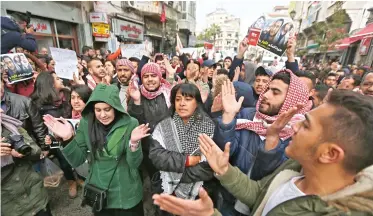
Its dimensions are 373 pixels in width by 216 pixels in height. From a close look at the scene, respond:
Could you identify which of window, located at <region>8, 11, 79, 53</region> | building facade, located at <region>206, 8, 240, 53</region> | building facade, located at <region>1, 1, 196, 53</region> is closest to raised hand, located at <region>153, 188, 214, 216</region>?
building facade, located at <region>1, 1, 196, 53</region>

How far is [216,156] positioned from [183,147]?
55cm

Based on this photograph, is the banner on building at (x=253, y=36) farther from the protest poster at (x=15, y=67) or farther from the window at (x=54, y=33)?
the window at (x=54, y=33)

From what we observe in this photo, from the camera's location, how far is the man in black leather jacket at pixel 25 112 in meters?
2.07

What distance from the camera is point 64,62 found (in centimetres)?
390

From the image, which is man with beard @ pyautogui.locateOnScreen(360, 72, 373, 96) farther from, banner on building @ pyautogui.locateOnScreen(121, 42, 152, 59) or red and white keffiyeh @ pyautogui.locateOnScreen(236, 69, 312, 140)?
banner on building @ pyautogui.locateOnScreen(121, 42, 152, 59)

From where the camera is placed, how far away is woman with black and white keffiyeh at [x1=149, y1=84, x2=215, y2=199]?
187 cm

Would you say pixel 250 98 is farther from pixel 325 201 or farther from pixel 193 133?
pixel 325 201

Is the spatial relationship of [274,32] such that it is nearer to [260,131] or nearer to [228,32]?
[260,131]

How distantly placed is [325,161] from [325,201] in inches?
7.3

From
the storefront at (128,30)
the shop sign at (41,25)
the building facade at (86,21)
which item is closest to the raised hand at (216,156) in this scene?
the building facade at (86,21)

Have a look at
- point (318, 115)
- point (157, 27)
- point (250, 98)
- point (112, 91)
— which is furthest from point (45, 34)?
point (157, 27)

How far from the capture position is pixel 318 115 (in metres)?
1.00

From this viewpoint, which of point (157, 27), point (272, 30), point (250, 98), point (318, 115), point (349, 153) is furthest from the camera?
point (157, 27)

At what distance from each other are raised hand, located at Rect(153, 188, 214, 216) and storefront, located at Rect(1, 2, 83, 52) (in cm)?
845
